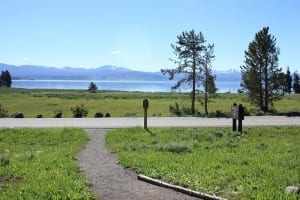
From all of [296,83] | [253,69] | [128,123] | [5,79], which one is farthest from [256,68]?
[5,79]

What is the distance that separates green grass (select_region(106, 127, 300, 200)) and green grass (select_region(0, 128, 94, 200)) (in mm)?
1531

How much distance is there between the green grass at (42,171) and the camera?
8898 mm

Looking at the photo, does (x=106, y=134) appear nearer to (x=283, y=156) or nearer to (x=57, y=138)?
(x=57, y=138)

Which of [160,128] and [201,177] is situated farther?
[160,128]

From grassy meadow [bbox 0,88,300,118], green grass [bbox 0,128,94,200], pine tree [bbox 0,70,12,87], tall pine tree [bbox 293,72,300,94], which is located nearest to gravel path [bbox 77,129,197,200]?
green grass [bbox 0,128,94,200]

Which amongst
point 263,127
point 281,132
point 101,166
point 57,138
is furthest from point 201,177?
point 263,127

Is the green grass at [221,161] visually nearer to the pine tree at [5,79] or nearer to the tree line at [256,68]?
the tree line at [256,68]

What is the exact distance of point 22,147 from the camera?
16984mm

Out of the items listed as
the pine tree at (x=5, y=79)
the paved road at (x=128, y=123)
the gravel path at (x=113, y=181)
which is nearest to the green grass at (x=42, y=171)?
the gravel path at (x=113, y=181)

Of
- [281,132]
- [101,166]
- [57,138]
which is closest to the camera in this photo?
[101,166]

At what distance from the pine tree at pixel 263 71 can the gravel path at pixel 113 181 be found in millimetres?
26874

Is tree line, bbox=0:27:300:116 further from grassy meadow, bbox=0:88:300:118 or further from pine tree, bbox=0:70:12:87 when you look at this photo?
pine tree, bbox=0:70:12:87

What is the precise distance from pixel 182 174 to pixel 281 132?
1198 cm

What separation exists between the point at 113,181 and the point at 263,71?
31472 mm
